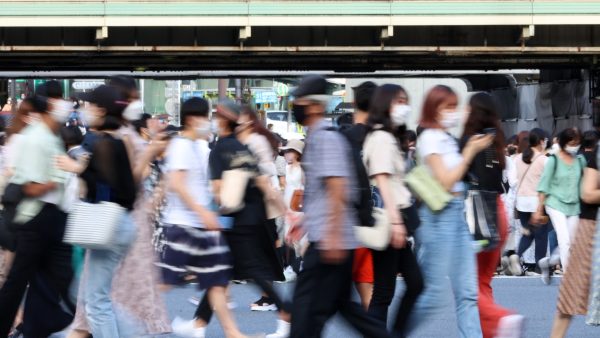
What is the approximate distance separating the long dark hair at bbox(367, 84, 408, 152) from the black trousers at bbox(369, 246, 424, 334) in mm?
733

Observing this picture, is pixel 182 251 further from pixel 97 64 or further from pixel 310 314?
pixel 97 64

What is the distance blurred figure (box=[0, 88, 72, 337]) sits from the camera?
802cm

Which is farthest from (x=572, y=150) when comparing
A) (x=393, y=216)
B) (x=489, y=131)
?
(x=393, y=216)

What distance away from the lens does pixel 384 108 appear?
8188mm

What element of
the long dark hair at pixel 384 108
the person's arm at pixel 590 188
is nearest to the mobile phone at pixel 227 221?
the long dark hair at pixel 384 108

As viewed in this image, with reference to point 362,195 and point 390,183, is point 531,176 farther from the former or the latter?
point 362,195

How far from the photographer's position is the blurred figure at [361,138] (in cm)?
838

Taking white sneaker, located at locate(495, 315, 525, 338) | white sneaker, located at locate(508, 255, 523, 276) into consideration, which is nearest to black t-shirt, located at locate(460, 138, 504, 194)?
white sneaker, located at locate(495, 315, 525, 338)

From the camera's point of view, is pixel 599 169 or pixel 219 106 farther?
pixel 219 106

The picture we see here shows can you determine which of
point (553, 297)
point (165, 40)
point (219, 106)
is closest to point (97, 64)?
point (165, 40)

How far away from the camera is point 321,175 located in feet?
23.2

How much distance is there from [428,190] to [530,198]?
9501mm

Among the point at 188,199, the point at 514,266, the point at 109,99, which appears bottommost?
the point at 514,266

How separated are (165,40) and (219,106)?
30.3 metres
